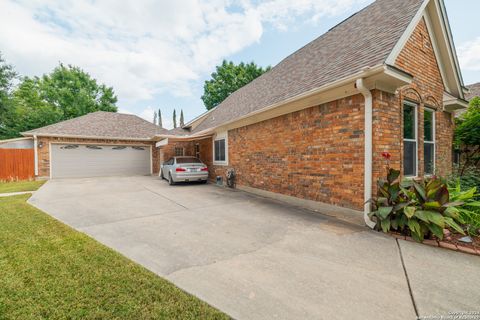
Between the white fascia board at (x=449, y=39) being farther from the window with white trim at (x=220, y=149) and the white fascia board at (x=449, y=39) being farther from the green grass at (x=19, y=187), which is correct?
the green grass at (x=19, y=187)

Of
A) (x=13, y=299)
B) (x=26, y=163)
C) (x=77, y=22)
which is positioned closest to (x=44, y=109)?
(x=26, y=163)

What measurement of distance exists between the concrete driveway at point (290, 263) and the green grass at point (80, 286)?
0.24 metres

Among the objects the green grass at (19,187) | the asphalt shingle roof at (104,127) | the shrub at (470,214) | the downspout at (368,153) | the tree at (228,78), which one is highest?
the tree at (228,78)

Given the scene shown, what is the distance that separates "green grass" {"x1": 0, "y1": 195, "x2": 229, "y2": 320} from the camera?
6.27 ft

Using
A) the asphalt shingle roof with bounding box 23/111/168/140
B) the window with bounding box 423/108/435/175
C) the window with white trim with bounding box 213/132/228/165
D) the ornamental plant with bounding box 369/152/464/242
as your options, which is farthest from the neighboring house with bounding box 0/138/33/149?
the window with bounding box 423/108/435/175

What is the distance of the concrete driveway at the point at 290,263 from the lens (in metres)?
2.07

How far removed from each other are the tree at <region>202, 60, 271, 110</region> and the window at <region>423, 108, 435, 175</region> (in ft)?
75.8

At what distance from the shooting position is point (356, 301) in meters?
2.12

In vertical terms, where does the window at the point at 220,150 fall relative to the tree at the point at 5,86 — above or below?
below

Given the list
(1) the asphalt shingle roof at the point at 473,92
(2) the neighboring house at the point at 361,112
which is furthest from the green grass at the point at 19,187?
(1) the asphalt shingle roof at the point at 473,92

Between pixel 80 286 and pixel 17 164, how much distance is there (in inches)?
651

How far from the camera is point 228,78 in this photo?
2728 cm

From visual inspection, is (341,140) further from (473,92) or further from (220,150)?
(473,92)

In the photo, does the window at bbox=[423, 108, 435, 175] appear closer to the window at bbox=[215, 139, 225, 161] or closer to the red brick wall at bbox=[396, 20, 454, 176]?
the red brick wall at bbox=[396, 20, 454, 176]
